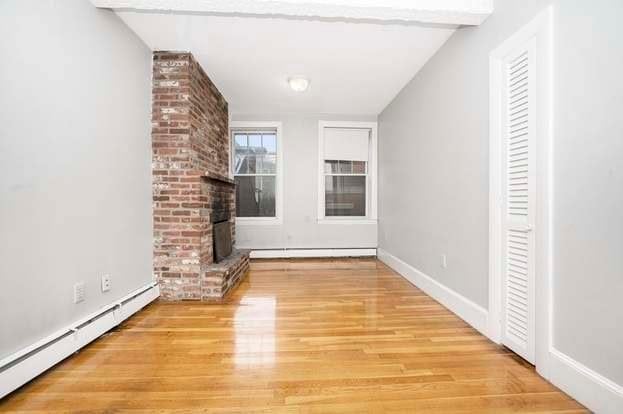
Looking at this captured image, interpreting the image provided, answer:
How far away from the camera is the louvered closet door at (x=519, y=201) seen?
5.75ft

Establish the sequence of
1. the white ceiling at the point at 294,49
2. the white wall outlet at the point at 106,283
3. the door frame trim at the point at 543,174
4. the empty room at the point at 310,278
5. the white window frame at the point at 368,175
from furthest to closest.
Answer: the white window frame at the point at 368,175, the white ceiling at the point at 294,49, the white wall outlet at the point at 106,283, the door frame trim at the point at 543,174, the empty room at the point at 310,278

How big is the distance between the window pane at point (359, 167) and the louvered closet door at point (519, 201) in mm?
3311

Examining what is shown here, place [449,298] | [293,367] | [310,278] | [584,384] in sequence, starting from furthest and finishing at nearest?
1. [310,278]
2. [449,298]
3. [293,367]
4. [584,384]

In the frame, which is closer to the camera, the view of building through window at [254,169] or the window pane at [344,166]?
the view of building through window at [254,169]

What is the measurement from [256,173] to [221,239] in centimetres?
179

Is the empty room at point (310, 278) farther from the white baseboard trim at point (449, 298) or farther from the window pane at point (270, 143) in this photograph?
the window pane at point (270, 143)

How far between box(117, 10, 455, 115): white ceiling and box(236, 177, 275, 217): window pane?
61.7 inches

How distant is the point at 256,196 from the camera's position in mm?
5145

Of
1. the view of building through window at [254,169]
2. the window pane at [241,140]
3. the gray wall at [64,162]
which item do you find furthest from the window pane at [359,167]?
the gray wall at [64,162]

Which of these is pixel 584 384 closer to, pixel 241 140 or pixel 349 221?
pixel 349 221

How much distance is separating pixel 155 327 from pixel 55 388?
765 mm

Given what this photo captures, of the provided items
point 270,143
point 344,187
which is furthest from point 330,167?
point 270,143

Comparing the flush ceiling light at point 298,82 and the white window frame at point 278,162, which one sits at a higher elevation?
the flush ceiling light at point 298,82

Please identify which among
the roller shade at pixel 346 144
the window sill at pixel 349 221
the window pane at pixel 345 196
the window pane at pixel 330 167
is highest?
the roller shade at pixel 346 144
